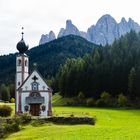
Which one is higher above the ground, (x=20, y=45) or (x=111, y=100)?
(x=20, y=45)

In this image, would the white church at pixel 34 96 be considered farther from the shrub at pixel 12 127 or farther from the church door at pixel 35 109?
the shrub at pixel 12 127

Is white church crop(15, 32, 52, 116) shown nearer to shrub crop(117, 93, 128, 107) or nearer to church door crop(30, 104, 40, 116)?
church door crop(30, 104, 40, 116)

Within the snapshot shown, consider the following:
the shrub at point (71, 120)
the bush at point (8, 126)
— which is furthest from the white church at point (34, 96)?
the bush at point (8, 126)

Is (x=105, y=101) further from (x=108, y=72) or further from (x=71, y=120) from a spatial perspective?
(x=71, y=120)

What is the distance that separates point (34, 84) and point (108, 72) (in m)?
41.0

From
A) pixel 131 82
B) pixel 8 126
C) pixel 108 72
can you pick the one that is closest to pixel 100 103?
pixel 131 82

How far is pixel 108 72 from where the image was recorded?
360 feet

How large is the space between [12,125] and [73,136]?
41.6 feet

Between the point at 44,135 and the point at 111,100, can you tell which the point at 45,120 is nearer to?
the point at 44,135

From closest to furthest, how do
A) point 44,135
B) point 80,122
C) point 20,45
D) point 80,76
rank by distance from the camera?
point 44,135 → point 80,122 → point 20,45 → point 80,76

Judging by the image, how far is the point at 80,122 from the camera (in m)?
51.1

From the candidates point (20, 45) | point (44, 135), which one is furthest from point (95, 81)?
point (44, 135)

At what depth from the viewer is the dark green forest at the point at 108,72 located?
103m

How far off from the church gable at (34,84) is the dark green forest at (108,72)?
31227mm
